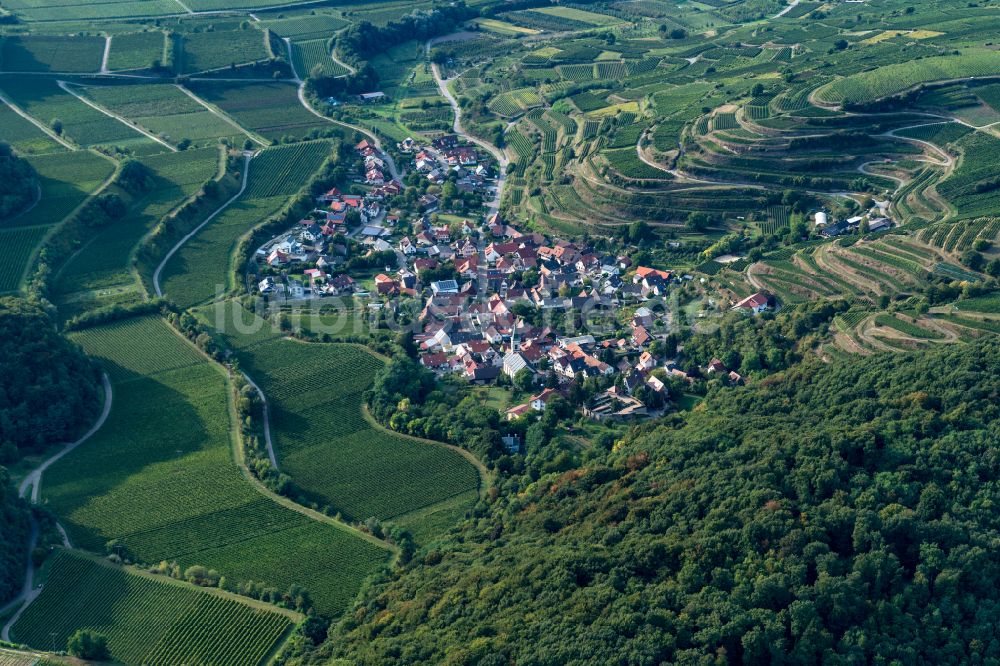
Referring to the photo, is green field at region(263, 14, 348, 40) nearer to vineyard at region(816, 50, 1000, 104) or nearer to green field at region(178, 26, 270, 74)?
green field at region(178, 26, 270, 74)

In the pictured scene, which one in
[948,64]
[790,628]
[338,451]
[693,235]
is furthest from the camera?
[948,64]

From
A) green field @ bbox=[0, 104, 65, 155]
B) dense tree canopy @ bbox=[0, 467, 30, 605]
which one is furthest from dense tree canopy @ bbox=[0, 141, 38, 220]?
dense tree canopy @ bbox=[0, 467, 30, 605]

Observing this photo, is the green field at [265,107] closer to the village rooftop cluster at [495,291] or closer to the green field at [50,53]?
the green field at [50,53]

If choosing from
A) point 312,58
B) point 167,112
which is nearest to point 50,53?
point 167,112

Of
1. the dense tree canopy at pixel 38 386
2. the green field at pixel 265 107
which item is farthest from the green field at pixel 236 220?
the dense tree canopy at pixel 38 386

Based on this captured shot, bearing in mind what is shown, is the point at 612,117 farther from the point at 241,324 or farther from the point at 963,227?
the point at 241,324

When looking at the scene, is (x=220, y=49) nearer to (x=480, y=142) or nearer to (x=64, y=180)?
(x=480, y=142)

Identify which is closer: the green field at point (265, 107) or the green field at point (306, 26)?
the green field at point (265, 107)

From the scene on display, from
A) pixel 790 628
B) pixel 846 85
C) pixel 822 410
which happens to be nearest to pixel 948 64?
pixel 846 85
